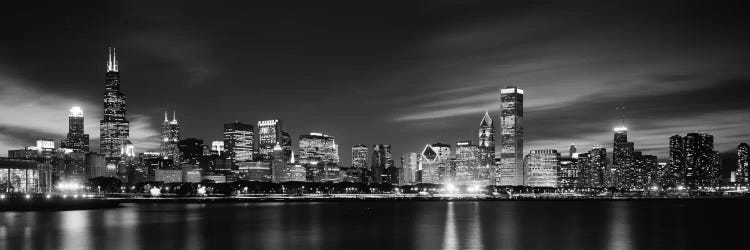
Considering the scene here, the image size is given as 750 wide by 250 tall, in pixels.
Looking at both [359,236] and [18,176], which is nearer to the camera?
[359,236]

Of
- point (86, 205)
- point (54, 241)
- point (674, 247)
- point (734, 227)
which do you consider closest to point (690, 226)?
point (734, 227)

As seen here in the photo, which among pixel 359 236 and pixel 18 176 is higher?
pixel 18 176

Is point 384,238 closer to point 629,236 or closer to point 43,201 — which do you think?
point 629,236

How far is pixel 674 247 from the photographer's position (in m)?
58.8

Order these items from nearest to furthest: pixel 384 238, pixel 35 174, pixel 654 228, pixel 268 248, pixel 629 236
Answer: pixel 268 248
pixel 384 238
pixel 629 236
pixel 654 228
pixel 35 174

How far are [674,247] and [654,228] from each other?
24.8 m

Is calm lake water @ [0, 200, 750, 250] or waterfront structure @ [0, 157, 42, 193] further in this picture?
waterfront structure @ [0, 157, 42, 193]

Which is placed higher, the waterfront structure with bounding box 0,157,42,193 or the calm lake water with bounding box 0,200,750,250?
the waterfront structure with bounding box 0,157,42,193

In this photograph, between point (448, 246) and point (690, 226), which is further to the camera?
point (690, 226)

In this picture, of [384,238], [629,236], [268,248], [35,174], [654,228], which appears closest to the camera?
[268,248]

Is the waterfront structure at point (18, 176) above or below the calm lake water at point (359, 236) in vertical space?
above

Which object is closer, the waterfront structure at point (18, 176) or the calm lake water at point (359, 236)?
the calm lake water at point (359, 236)

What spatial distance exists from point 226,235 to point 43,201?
72.3 meters

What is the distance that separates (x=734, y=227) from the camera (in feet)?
276
